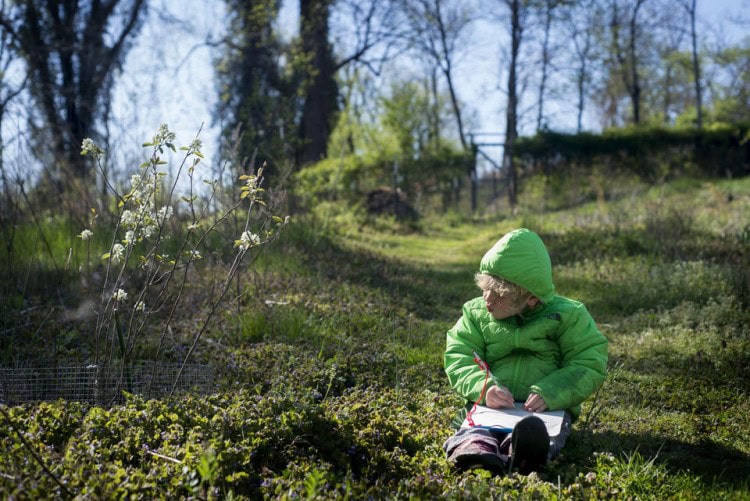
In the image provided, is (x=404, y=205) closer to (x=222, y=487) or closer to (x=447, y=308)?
(x=447, y=308)

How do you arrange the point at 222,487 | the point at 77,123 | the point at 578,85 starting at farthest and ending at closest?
the point at 578,85
the point at 77,123
the point at 222,487

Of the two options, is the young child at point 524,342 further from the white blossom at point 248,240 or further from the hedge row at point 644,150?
the hedge row at point 644,150

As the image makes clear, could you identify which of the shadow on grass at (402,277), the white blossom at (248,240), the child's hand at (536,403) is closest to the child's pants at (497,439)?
the child's hand at (536,403)

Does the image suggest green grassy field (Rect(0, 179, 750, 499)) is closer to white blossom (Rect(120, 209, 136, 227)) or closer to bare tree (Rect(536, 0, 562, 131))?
white blossom (Rect(120, 209, 136, 227))

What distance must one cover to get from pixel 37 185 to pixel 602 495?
330 inches

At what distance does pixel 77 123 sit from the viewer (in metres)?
16.0

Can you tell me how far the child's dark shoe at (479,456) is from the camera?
3.03 meters

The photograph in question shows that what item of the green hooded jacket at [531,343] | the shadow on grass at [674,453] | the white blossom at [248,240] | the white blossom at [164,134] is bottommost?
the shadow on grass at [674,453]

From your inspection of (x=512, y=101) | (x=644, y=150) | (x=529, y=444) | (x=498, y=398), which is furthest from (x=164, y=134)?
(x=512, y=101)

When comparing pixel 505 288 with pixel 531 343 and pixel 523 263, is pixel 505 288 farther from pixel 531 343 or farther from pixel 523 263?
pixel 531 343

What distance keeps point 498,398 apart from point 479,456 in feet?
1.43

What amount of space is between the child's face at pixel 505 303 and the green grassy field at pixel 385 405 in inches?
28.3

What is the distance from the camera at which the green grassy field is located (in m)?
2.75

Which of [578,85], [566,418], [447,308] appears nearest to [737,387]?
[566,418]
